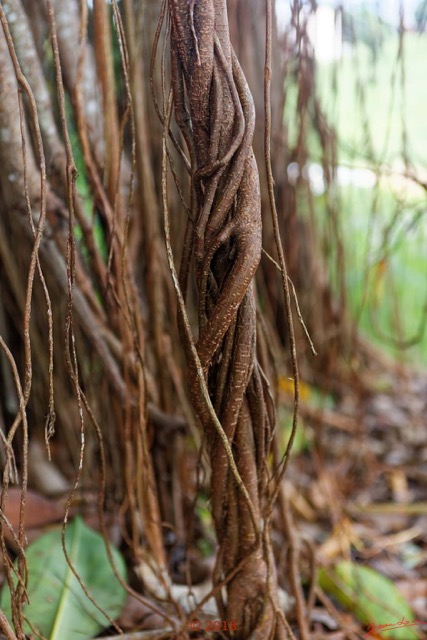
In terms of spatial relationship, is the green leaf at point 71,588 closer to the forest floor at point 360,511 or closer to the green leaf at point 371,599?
the forest floor at point 360,511

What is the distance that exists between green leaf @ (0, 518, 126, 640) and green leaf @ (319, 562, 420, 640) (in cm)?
42

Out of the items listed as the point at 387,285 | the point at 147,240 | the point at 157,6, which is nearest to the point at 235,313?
the point at 147,240

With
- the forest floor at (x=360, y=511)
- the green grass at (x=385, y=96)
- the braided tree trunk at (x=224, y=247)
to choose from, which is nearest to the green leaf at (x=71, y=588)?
the forest floor at (x=360, y=511)

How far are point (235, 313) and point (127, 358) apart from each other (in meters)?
0.37

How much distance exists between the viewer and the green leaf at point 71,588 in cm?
94

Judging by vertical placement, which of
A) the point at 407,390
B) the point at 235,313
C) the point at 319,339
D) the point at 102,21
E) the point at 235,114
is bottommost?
the point at 407,390

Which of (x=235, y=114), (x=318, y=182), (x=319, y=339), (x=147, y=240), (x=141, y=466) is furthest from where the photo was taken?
(x=318, y=182)

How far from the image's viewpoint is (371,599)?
117cm

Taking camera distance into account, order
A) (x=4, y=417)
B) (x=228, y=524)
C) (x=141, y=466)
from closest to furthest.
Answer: (x=228, y=524)
(x=141, y=466)
(x=4, y=417)

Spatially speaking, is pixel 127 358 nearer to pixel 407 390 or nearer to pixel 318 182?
pixel 318 182

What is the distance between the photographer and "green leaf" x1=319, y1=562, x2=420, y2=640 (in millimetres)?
1096

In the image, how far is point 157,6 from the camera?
118 centimetres

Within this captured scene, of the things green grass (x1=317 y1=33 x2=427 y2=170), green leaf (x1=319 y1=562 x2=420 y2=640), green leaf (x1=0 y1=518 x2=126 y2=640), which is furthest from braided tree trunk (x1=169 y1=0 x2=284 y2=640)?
green grass (x1=317 y1=33 x2=427 y2=170)

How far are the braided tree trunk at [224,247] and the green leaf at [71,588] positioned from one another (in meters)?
0.29
